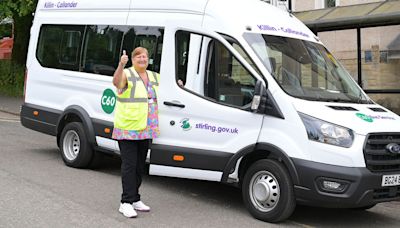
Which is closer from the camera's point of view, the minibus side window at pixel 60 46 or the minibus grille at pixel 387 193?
the minibus grille at pixel 387 193

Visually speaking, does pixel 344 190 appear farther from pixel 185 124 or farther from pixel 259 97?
pixel 185 124

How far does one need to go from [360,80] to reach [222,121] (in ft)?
19.6

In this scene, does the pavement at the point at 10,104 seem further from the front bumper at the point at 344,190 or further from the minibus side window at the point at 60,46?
the front bumper at the point at 344,190

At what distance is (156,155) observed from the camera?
670 centimetres

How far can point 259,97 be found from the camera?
5.78 m

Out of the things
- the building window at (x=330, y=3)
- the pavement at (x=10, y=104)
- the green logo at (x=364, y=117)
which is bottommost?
the pavement at (x=10, y=104)

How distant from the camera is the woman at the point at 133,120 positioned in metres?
5.79

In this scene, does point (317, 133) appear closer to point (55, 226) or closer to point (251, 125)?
point (251, 125)

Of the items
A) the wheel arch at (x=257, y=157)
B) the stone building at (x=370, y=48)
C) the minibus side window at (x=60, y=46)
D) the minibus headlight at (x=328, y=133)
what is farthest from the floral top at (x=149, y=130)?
the stone building at (x=370, y=48)

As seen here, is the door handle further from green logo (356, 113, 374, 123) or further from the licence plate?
the licence plate

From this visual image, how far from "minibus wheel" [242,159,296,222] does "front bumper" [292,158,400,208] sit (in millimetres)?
134

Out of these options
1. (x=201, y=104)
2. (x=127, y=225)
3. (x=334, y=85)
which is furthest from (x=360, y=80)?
(x=127, y=225)

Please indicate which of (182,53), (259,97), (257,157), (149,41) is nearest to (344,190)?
(257,157)

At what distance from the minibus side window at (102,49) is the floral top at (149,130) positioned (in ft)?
6.14
